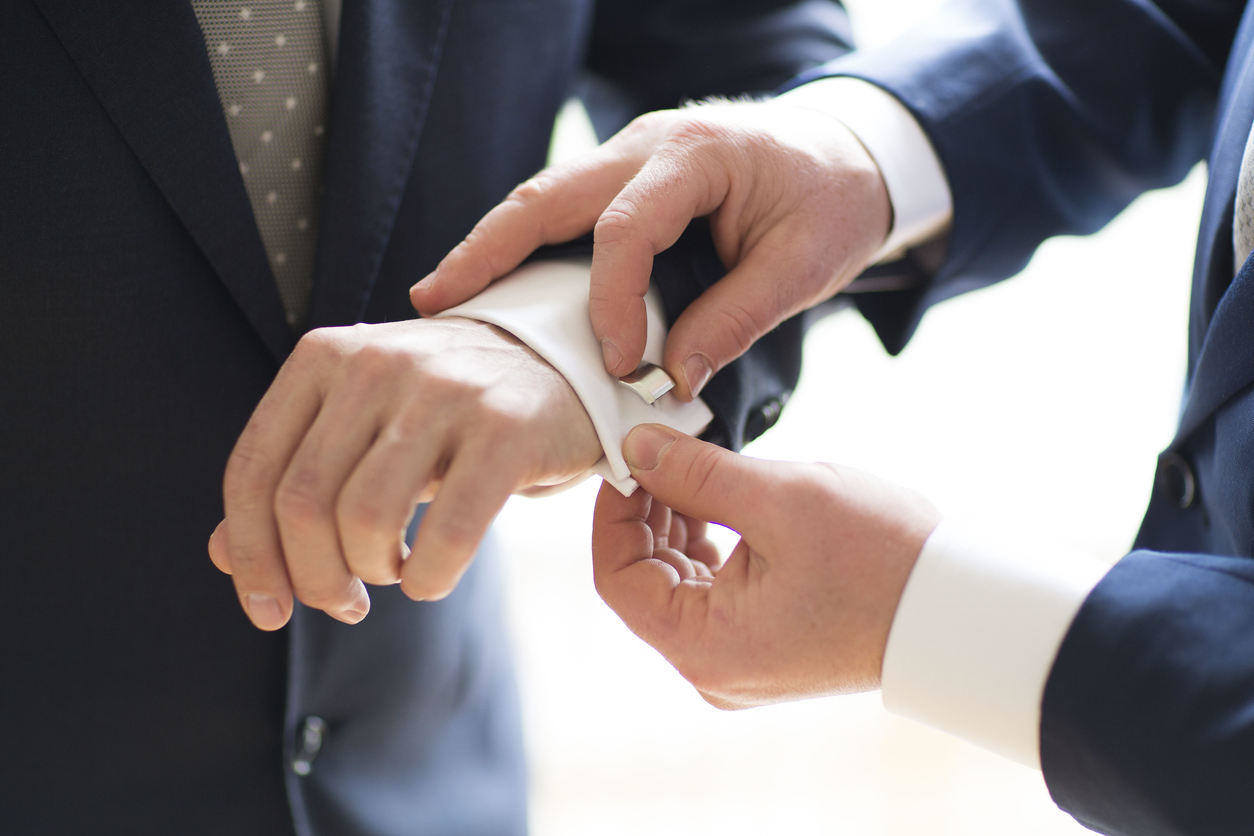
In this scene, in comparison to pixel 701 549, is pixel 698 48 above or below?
above

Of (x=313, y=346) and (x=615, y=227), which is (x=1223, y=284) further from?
(x=313, y=346)

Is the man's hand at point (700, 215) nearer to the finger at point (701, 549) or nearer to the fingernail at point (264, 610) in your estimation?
the finger at point (701, 549)

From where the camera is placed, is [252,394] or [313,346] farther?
[252,394]

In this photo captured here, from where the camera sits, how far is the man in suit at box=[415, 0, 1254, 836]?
0.58 meters

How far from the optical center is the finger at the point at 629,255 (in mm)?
693

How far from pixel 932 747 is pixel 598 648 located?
739 mm

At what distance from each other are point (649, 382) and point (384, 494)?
241 millimetres

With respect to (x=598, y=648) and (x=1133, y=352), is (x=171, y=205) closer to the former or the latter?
(x=598, y=648)

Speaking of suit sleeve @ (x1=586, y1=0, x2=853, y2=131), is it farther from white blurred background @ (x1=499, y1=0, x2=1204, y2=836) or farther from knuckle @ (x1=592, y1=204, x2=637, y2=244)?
white blurred background @ (x1=499, y1=0, x2=1204, y2=836)

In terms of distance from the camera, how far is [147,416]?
0.74m

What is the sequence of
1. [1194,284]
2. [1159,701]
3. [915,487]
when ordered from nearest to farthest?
[1159,701], [1194,284], [915,487]

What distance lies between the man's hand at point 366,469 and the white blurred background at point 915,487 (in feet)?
3.36

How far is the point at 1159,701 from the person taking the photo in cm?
56

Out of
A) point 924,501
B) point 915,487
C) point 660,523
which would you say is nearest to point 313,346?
point 660,523
